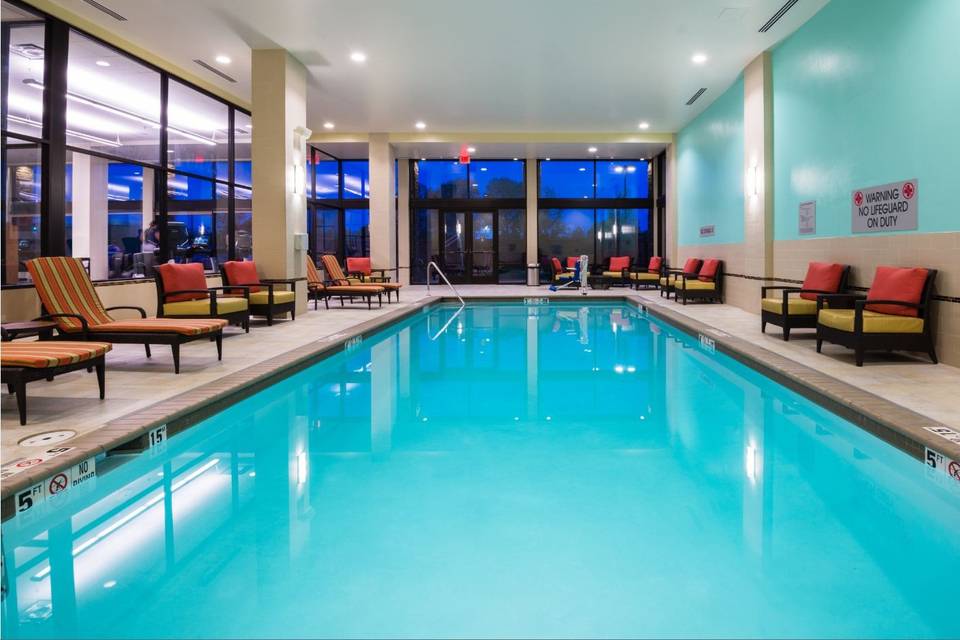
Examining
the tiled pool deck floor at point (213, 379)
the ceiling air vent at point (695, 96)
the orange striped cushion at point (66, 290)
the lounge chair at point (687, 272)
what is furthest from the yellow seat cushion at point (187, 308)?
the lounge chair at point (687, 272)

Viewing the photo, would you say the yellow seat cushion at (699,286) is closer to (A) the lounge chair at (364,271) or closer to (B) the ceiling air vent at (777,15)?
(B) the ceiling air vent at (777,15)

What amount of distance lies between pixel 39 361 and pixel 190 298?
4.25 m

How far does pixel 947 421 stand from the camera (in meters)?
3.88

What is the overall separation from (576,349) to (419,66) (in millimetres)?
5292

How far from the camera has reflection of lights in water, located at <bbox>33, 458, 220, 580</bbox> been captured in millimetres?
2514

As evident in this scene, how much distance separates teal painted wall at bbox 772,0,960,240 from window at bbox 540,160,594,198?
10.3 m

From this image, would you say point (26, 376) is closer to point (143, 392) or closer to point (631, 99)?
point (143, 392)

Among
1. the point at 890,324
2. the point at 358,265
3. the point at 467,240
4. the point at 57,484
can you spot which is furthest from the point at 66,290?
the point at 467,240

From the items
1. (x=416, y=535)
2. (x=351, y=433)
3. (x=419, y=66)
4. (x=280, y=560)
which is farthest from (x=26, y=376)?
(x=419, y=66)

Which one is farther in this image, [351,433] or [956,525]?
[351,433]

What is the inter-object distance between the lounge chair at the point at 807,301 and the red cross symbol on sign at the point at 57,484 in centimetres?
668

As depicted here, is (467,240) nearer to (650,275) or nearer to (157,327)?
(650,275)

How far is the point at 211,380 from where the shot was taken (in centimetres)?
525

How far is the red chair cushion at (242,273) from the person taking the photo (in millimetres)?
9273
